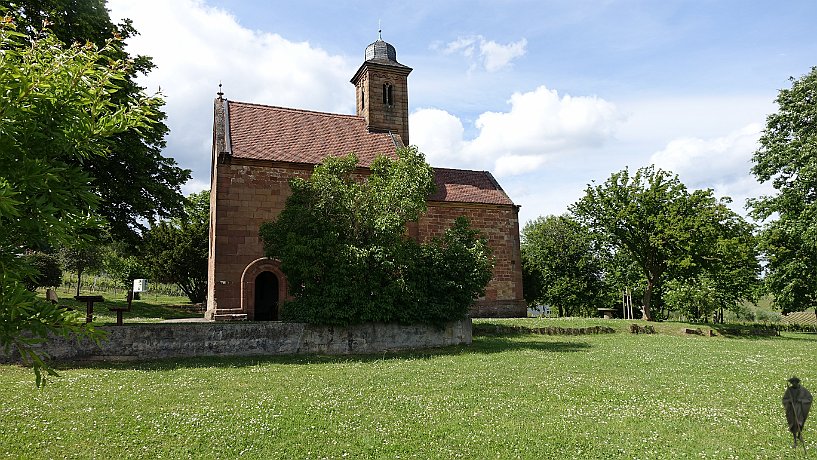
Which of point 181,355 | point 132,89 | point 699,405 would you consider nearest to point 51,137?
point 699,405

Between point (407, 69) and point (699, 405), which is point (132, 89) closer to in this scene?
point (407, 69)

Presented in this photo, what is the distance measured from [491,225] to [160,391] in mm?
23029

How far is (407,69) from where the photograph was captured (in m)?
33.3

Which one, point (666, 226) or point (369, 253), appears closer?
point (369, 253)

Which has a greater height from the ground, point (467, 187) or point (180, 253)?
point (467, 187)

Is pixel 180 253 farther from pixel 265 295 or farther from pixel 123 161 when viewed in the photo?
pixel 123 161

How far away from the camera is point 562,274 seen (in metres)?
46.6

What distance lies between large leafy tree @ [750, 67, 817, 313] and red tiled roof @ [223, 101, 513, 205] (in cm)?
1382

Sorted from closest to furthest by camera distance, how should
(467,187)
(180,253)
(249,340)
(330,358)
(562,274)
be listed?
(330,358) < (249,340) < (467,187) < (180,253) < (562,274)

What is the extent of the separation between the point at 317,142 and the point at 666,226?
719 inches

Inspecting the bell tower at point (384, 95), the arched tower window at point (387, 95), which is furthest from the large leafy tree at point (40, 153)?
the arched tower window at point (387, 95)

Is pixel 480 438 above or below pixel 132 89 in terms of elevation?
below

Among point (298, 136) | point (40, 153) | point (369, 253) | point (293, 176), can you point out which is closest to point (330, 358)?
point (369, 253)

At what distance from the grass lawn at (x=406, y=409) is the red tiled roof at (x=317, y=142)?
13288 mm
